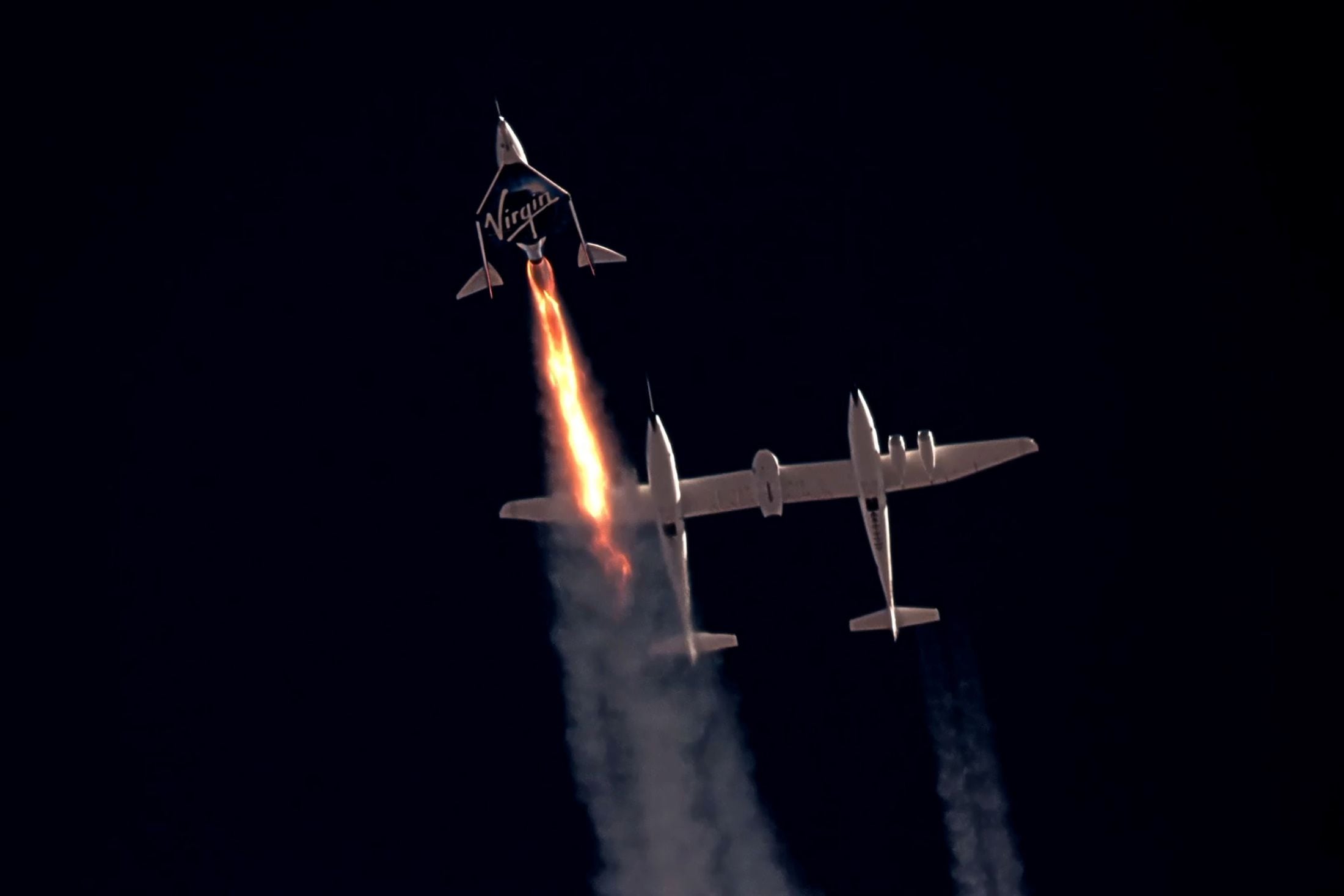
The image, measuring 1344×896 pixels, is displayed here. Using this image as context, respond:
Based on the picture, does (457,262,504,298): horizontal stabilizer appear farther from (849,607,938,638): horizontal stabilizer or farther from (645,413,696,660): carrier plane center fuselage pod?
(849,607,938,638): horizontal stabilizer

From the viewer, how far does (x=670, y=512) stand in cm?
5594

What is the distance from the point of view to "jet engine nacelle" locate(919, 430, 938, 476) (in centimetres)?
5397

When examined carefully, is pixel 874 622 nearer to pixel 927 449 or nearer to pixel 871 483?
pixel 871 483

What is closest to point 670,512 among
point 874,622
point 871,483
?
point 871,483

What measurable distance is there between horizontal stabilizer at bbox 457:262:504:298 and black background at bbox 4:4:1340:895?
10.8 ft

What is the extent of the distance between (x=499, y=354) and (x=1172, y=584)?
109 feet

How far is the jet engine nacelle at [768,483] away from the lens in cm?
5462

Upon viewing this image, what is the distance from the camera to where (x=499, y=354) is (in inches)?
3120

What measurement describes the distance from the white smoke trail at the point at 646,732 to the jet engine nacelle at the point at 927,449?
1058 cm

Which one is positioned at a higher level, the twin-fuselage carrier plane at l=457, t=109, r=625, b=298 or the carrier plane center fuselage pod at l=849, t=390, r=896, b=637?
the twin-fuselage carrier plane at l=457, t=109, r=625, b=298

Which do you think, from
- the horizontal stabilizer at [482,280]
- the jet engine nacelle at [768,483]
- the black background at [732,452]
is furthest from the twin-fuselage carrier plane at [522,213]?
the jet engine nacelle at [768,483]

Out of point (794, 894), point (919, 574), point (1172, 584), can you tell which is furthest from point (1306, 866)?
point (794, 894)

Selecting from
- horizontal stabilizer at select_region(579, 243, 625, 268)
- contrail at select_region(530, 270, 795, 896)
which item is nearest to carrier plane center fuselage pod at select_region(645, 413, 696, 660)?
contrail at select_region(530, 270, 795, 896)

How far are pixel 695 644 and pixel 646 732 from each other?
3894 mm
